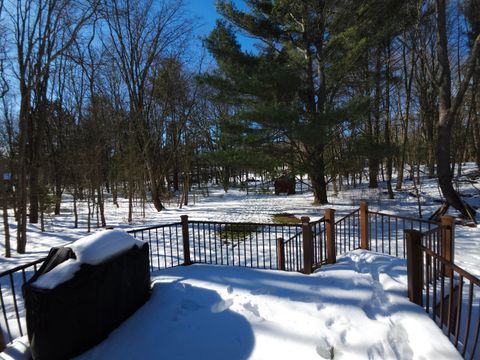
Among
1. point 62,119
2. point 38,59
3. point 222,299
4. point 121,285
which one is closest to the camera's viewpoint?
point 121,285

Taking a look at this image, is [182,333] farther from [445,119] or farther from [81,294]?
[445,119]

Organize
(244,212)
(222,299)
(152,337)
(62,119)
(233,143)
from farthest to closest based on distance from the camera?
(62,119) < (244,212) < (233,143) < (222,299) < (152,337)

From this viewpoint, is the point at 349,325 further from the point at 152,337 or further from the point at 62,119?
the point at 62,119

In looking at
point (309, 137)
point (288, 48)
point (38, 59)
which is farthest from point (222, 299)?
point (288, 48)

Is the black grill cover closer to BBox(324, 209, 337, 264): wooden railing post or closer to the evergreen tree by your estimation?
BBox(324, 209, 337, 264): wooden railing post

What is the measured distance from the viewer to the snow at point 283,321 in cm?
255

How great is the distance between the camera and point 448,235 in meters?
4.08

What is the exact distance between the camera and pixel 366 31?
1048cm

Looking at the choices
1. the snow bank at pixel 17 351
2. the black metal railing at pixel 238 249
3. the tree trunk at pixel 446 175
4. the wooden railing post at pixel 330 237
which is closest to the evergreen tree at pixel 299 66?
the tree trunk at pixel 446 175

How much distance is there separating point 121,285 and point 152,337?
2.32ft

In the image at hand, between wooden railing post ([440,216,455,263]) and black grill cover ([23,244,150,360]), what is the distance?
15.2 ft

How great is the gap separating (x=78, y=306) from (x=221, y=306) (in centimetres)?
161

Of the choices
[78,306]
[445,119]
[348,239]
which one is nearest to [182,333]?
[78,306]

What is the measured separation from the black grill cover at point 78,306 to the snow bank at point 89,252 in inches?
2.1
